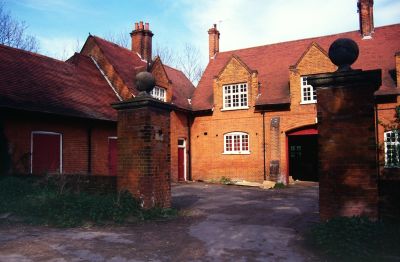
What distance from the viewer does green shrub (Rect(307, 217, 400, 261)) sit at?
555cm

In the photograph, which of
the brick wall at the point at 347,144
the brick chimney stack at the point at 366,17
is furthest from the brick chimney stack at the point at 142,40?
the brick wall at the point at 347,144

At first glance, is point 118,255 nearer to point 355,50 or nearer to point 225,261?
point 225,261

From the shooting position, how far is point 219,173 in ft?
74.5

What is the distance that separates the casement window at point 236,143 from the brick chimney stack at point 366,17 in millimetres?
9547

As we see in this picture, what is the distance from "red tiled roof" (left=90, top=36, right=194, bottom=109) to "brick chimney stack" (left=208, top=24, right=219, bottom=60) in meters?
3.09

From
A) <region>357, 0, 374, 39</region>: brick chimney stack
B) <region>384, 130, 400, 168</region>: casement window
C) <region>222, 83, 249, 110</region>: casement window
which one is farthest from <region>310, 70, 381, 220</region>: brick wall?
<region>357, 0, 374, 39</region>: brick chimney stack

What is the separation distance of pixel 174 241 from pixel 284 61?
1918 centimetres

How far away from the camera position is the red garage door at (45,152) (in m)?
13.8

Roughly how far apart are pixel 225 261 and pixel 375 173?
310 cm

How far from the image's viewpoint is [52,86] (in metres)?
16.1

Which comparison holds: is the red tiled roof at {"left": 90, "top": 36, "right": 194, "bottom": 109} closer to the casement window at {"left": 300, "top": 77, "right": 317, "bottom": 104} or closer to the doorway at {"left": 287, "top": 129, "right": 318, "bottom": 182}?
the casement window at {"left": 300, "top": 77, "right": 317, "bottom": 104}

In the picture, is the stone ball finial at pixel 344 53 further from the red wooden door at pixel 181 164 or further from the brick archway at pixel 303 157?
the brick archway at pixel 303 157

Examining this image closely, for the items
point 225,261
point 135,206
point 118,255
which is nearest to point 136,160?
point 135,206

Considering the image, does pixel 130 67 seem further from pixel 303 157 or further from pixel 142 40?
pixel 303 157
